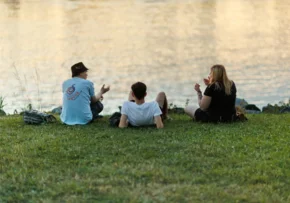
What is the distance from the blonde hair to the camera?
853 centimetres

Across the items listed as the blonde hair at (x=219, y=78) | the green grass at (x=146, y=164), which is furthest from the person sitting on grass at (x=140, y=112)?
the blonde hair at (x=219, y=78)

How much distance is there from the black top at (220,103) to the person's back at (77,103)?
181 centimetres

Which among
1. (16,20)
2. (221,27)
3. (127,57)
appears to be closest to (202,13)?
(221,27)

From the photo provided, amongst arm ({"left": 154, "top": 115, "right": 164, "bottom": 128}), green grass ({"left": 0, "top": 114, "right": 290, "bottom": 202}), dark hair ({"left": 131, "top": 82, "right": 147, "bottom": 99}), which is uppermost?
dark hair ({"left": 131, "top": 82, "right": 147, "bottom": 99})

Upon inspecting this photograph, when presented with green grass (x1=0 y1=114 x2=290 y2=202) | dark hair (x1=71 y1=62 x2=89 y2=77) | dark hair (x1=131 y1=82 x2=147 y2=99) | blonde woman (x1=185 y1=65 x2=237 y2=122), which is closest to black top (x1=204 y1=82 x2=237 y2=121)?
blonde woman (x1=185 y1=65 x2=237 y2=122)

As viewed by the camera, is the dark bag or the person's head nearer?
the dark bag

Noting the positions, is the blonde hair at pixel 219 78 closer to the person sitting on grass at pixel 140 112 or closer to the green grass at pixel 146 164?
the green grass at pixel 146 164

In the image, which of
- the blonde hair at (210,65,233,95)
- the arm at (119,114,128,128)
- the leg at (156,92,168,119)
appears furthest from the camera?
the leg at (156,92,168,119)

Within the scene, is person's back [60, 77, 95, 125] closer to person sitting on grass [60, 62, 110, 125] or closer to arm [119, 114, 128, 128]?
person sitting on grass [60, 62, 110, 125]

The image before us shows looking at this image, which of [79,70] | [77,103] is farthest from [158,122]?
[79,70]

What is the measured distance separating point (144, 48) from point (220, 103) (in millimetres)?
12457

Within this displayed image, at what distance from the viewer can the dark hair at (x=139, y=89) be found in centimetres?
802

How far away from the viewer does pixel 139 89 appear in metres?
8.02

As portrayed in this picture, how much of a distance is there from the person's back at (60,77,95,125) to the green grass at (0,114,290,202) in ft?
1.17
